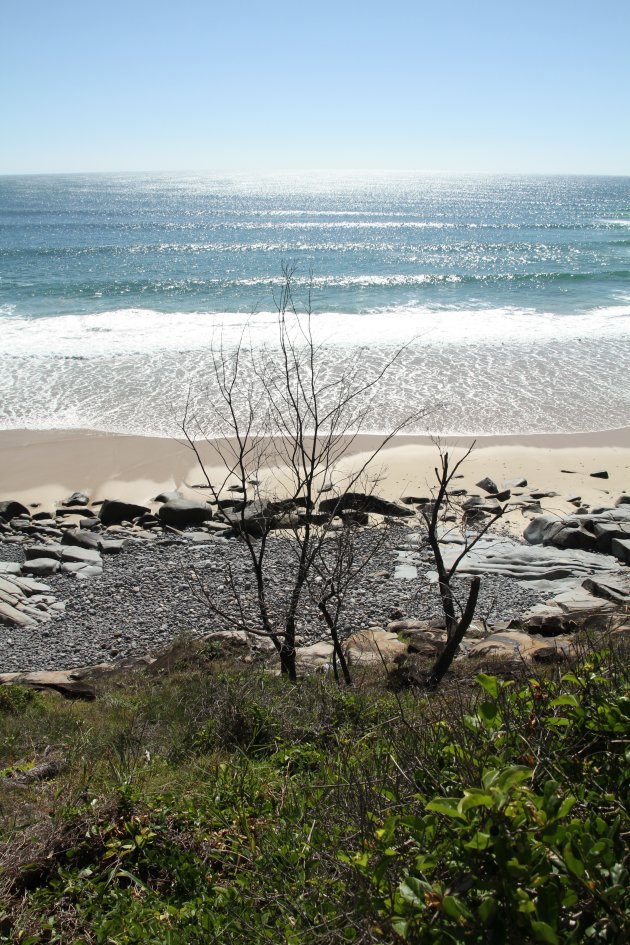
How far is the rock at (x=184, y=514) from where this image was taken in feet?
37.9

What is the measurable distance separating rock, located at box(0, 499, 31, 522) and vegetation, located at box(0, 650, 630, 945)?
7.30m

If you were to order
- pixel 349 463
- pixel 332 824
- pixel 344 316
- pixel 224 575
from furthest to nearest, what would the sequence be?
pixel 344 316 < pixel 349 463 < pixel 224 575 < pixel 332 824

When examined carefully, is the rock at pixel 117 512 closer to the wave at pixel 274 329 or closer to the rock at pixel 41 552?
the rock at pixel 41 552

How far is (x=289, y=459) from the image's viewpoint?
447 inches

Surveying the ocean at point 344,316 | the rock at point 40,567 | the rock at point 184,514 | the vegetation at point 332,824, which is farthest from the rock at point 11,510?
the vegetation at point 332,824

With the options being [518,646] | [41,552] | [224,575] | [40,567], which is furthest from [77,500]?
[518,646]

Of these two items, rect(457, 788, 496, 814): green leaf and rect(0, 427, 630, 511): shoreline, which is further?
rect(0, 427, 630, 511): shoreline

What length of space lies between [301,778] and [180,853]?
66 centimetres

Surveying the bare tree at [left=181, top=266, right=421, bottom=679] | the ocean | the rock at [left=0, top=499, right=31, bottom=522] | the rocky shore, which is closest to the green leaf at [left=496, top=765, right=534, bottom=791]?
the bare tree at [left=181, top=266, right=421, bottom=679]

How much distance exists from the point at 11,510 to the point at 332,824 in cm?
1055

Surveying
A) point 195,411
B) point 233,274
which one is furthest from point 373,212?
point 195,411

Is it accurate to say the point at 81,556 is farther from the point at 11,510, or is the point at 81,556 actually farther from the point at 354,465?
the point at 354,465

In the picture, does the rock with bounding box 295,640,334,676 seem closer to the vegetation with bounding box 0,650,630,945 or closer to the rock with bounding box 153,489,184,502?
the vegetation with bounding box 0,650,630,945

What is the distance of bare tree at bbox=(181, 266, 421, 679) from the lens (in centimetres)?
647
